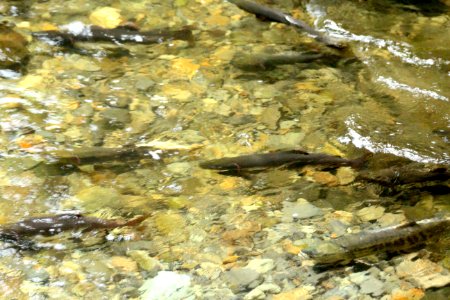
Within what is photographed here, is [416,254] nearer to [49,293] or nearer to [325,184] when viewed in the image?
[325,184]

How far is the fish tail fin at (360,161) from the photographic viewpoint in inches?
156

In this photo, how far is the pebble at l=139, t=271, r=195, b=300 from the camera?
2973 mm

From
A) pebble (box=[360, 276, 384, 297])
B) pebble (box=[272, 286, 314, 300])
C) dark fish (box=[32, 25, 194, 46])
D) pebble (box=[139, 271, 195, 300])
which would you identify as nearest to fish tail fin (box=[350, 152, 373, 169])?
pebble (box=[360, 276, 384, 297])

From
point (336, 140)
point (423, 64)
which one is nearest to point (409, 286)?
point (336, 140)

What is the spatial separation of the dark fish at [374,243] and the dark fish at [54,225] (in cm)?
125

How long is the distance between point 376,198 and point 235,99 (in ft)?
5.43

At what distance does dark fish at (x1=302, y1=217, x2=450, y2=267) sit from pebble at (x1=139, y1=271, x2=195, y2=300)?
78 cm

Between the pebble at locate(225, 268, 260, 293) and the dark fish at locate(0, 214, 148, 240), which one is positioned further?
the dark fish at locate(0, 214, 148, 240)

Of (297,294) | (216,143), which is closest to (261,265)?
(297,294)

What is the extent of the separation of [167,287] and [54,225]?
89 cm

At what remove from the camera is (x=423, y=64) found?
5.27 metres

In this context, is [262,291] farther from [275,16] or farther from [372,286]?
[275,16]

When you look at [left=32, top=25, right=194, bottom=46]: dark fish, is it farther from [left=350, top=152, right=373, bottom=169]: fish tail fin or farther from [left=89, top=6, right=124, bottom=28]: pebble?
[left=350, top=152, right=373, bottom=169]: fish tail fin

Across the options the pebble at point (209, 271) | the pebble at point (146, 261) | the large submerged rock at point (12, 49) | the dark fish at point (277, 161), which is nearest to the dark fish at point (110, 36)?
the large submerged rock at point (12, 49)
